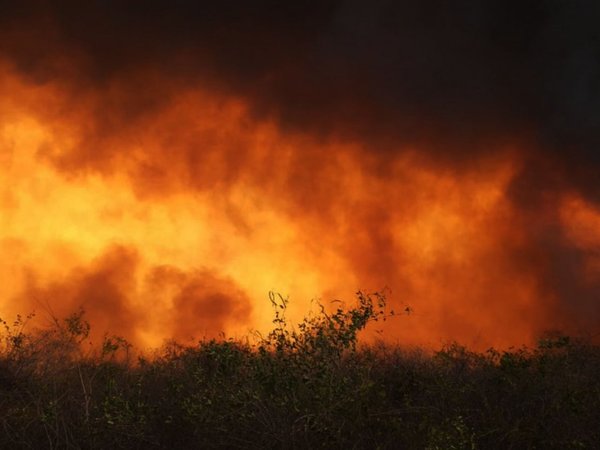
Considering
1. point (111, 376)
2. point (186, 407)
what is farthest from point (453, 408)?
point (111, 376)

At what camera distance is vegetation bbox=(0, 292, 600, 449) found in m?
9.41

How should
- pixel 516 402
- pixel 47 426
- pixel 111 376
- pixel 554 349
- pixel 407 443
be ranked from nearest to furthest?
pixel 407 443 < pixel 47 426 < pixel 516 402 < pixel 554 349 < pixel 111 376

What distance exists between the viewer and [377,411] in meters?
10.2

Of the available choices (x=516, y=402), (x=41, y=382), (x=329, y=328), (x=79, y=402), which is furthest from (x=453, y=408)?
(x=41, y=382)

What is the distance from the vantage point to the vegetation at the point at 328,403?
30.9ft

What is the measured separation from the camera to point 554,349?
1302cm

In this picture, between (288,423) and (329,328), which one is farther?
(329,328)

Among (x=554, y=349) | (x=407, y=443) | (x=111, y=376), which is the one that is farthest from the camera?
(x=111, y=376)

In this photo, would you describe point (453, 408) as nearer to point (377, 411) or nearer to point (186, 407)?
point (377, 411)

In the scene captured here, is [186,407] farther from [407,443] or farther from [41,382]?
[41,382]

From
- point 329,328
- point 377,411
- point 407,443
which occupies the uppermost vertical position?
point 329,328

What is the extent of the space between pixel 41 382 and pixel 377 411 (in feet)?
27.7

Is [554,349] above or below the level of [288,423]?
above

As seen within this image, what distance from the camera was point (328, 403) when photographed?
9.80 meters
